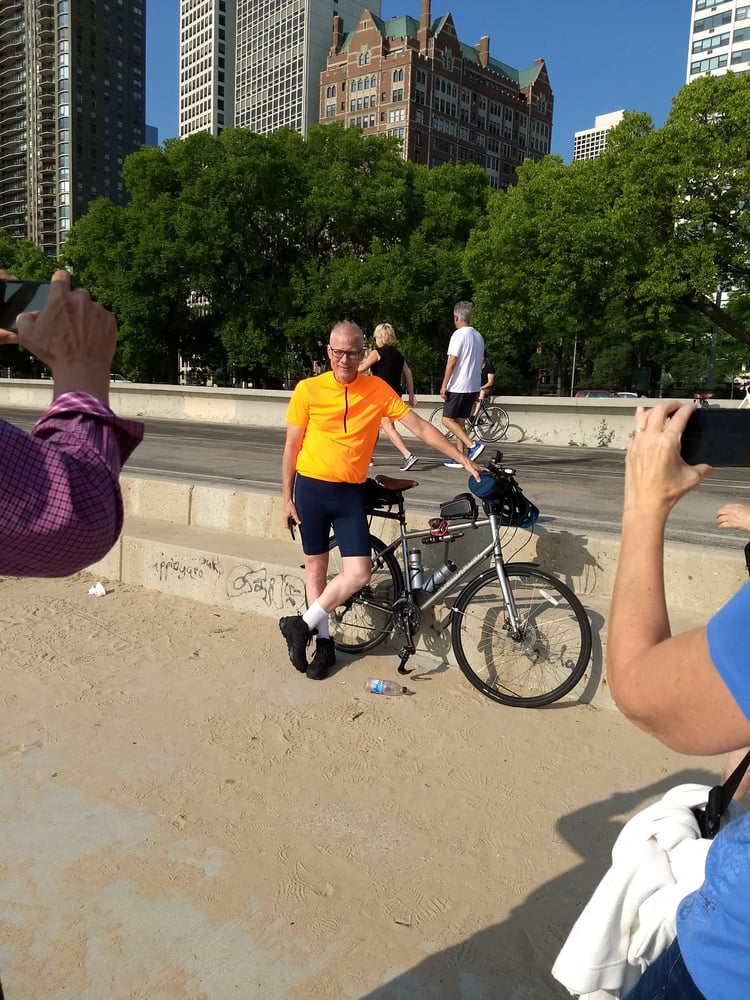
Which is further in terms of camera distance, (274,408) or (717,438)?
(274,408)

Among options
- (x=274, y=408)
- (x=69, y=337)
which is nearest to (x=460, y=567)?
(x=69, y=337)

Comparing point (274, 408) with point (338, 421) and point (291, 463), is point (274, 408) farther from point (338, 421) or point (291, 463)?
point (338, 421)

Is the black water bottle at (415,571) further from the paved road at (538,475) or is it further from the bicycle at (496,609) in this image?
the paved road at (538,475)

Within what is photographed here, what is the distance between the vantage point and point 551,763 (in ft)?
13.0

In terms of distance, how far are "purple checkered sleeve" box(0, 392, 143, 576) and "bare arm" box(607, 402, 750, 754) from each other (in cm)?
83

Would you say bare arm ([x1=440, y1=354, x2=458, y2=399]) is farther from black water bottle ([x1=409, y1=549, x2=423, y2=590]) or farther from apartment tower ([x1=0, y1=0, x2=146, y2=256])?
apartment tower ([x1=0, y1=0, x2=146, y2=256])

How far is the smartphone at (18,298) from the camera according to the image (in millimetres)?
1152

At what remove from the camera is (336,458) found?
16.1 feet

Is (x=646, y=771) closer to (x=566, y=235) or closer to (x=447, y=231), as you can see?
(x=566, y=235)

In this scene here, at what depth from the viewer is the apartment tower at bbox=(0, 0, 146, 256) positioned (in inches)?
6225

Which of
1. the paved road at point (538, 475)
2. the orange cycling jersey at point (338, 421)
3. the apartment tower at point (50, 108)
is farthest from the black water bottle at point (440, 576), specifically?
the apartment tower at point (50, 108)

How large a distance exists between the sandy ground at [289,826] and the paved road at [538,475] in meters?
2.71

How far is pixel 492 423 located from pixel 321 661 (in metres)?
13.6

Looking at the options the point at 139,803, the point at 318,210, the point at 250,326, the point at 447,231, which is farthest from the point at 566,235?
the point at 139,803
